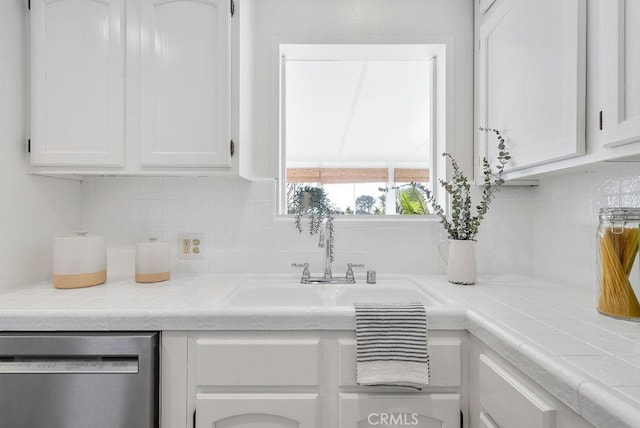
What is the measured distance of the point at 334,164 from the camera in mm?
6320

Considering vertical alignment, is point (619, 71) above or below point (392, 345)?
above

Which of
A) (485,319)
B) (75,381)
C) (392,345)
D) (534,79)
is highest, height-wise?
(534,79)

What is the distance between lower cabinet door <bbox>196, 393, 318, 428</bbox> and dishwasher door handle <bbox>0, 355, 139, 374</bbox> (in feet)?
0.81

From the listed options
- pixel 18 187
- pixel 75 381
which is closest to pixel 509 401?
pixel 75 381

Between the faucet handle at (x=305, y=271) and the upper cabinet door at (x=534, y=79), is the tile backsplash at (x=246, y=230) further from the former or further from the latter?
the upper cabinet door at (x=534, y=79)

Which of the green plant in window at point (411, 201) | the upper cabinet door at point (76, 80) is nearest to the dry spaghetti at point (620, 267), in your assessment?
the green plant in window at point (411, 201)

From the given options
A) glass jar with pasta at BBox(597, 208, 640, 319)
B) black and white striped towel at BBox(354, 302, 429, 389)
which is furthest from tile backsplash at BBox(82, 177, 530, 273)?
glass jar with pasta at BBox(597, 208, 640, 319)

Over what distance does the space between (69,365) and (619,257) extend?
5.31 ft

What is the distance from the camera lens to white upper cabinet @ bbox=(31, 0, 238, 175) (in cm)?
143

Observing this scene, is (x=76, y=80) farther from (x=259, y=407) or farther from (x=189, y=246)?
(x=259, y=407)

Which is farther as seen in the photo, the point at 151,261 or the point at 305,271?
the point at 305,271

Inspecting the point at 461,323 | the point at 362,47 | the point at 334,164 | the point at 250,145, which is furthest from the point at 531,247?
the point at 334,164

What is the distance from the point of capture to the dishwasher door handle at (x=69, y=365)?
3.52 ft

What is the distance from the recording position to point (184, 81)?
1.44 meters
